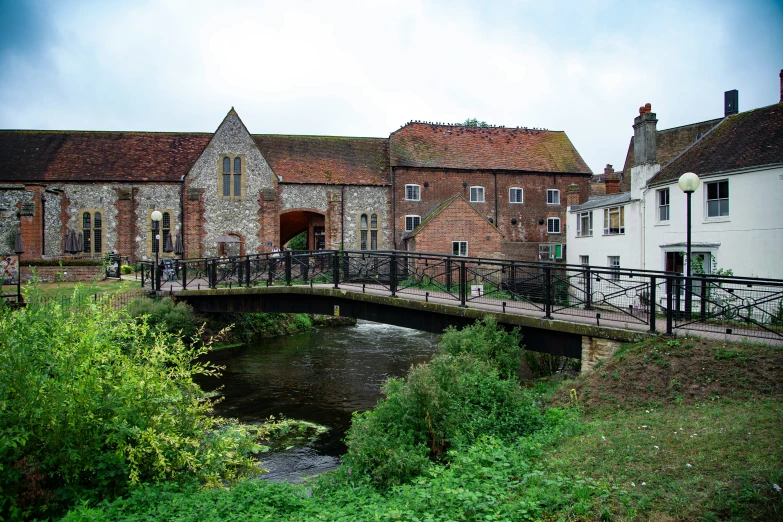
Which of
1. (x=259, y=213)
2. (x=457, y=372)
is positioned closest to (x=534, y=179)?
(x=259, y=213)

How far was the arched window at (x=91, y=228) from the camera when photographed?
1272 inches

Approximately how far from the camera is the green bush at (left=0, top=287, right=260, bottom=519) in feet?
20.1

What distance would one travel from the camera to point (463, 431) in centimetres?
800

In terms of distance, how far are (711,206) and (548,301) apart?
42.9ft

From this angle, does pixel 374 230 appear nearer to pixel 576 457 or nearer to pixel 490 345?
pixel 490 345

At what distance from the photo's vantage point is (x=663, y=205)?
22688 mm

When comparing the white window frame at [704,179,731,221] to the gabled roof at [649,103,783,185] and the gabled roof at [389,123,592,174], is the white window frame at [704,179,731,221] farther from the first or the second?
the gabled roof at [389,123,592,174]

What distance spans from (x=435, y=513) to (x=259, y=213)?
29.5m

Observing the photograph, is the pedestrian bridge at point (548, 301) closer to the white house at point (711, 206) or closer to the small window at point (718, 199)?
the white house at point (711, 206)

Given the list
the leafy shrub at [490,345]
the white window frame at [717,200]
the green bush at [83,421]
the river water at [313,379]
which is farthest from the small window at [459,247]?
the green bush at [83,421]

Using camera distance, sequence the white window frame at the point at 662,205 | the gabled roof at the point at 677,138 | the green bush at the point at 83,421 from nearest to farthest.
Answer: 1. the green bush at the point at 83,421
2. the white window frame at the point at 662,205
3. the gabled roof at the point at 677,138

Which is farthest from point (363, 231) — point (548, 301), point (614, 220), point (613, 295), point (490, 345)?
point (613, 295)

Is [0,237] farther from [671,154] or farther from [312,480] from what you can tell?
[671,154]

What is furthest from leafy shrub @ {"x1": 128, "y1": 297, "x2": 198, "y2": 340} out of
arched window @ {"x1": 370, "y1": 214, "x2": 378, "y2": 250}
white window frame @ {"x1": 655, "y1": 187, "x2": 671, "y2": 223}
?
white window frame @ {"x1": 655, "y1": 187, "x2": 671, "y2": 223}
